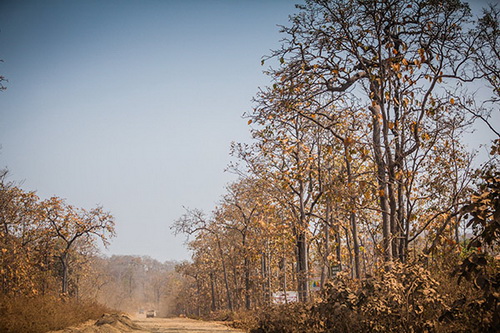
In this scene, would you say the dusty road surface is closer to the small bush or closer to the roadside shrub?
the small bush

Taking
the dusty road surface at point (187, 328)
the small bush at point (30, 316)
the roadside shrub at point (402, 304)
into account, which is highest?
the roadside shrub at point (402, 304)

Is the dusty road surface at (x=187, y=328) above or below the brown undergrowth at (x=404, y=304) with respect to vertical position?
below

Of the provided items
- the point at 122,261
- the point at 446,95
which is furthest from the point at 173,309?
the point at 446,95

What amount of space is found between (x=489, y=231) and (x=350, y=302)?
12.1ft

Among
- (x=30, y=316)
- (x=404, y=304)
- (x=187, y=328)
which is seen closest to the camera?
(x=404, y=304)

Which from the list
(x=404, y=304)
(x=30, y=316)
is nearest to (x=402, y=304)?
(x=404, y=304)

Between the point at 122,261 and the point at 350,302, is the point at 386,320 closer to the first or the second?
the point at 350,302

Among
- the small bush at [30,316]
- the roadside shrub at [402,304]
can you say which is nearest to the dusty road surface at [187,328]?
the small bush at [30,316]

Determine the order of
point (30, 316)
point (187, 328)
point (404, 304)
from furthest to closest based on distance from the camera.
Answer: point (187, 328) < point (30, 316) < point (404, 304)

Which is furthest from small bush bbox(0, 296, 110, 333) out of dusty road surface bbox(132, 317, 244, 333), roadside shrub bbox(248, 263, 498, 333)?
roadside shrub bbox(248, 263, 498, 333)

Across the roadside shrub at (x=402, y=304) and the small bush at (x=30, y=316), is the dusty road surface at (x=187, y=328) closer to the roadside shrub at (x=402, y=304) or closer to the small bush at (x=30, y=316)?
the small bush at (x=30, y=316)

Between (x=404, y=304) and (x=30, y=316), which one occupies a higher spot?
(x=404, y=304)

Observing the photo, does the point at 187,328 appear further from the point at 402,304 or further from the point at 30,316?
the point at 402,304

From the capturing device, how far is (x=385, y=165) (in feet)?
27.3
